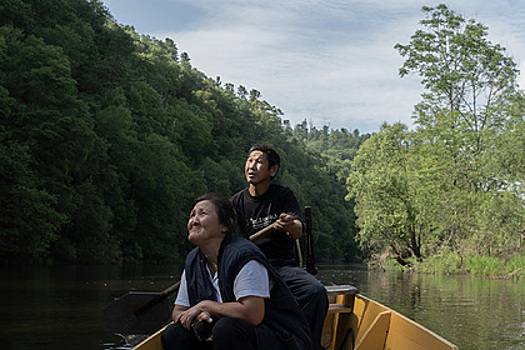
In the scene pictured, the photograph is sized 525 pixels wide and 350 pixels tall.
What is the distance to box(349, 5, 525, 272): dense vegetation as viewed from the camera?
21719mm

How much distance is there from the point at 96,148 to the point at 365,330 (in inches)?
1126

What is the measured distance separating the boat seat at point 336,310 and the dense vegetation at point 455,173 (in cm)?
1702

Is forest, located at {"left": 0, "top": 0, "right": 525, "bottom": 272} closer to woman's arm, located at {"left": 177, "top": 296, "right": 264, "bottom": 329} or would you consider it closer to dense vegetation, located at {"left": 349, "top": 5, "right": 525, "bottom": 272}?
dense vegetation, located at {"left": 349, "top": 5, "right": 525, "bottom": 272}

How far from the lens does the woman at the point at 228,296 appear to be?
2.90 m

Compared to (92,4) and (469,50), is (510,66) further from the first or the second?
(92,4)

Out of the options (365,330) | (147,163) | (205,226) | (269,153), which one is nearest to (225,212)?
(205,226)

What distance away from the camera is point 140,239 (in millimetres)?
39625

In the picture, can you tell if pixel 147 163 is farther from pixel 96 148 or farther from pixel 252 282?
pixel 252 282

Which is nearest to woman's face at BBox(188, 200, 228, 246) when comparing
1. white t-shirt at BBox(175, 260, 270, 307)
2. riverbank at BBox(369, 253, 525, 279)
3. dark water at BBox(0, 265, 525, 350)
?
white t-shirt at BBox(175, 260, 270, 307)

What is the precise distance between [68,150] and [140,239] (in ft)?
44.7

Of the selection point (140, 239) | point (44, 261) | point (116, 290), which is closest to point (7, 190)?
point (44, 261)

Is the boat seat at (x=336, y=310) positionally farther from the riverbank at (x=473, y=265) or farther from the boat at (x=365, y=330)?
the riverbank at (x=473, y=265)

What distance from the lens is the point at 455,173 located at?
25.4 metres

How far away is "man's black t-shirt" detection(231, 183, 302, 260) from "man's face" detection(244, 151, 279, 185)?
13 centimetres
